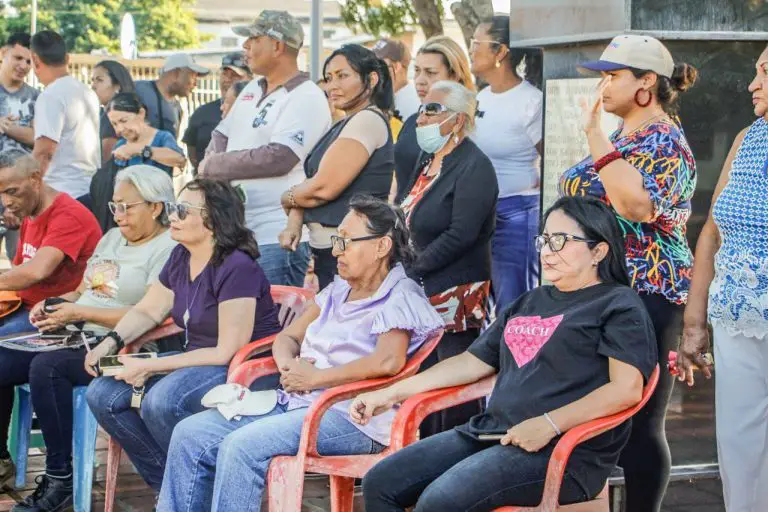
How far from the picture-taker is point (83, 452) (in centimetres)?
534

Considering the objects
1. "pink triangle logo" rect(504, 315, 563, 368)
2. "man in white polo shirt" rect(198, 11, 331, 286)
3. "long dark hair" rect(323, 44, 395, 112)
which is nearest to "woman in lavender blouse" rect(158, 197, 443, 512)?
"pink triangle logo" rect(504, 315, 563, 368)

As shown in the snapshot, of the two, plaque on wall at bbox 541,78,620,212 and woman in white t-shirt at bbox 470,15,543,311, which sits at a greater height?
plaque on wall at bbox 541,78,620,212

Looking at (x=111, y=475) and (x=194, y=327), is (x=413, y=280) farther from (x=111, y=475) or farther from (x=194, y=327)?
(x=111, y=475)

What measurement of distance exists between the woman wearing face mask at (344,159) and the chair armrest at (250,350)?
724 mm

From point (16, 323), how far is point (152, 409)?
1518 millimetres

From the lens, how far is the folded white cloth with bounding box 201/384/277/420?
4535 millimetres

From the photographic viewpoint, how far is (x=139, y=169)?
5672 mm

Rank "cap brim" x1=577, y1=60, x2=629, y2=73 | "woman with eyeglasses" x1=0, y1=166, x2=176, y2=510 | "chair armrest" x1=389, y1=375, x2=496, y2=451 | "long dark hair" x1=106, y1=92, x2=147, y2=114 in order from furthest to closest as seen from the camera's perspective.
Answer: "long dark hair" x1=106, y1=92, x2=147, y2=114
"woman with eyeglasses" x1=0, y1=166, x2=176, y2=510
"cap brim" x1=577, y1=60, x2=629, y2=73
"chair armrest" x1=389, y1=375, x2=496, y2=451

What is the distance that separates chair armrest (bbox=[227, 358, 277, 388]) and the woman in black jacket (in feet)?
2.15

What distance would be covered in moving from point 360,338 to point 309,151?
171 centimetres

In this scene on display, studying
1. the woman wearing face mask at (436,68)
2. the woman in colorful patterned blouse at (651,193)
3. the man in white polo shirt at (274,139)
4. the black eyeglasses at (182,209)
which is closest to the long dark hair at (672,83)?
the woman in colorful patterned blouse at (651,193)

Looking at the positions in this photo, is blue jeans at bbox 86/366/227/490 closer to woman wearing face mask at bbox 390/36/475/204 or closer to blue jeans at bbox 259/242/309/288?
blue jeans at bbox 259/242/309/288

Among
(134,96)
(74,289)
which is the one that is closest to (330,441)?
(74,289)

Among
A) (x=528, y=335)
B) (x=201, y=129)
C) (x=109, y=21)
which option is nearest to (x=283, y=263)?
(x=528, y=335)
